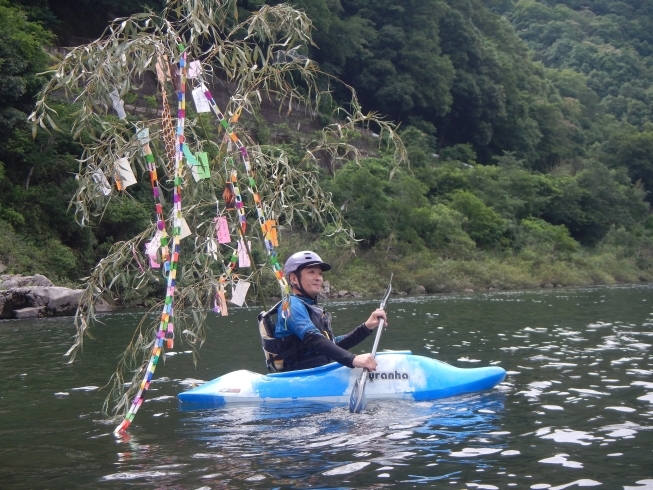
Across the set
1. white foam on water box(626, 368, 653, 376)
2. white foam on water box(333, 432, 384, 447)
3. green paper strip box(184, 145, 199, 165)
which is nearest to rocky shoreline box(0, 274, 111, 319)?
green paper strip box(184, 145, 199, 165)

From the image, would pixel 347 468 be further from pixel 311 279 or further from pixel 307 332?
pixel 311 279

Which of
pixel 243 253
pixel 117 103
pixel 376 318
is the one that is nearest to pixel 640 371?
pixel 376 318

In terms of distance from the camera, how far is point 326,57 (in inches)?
1625

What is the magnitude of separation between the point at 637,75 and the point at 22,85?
74.6 meters

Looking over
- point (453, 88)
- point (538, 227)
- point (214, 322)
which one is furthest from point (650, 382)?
point (453, 88)

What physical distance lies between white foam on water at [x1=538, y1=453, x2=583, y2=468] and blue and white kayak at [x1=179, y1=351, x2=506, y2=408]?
7.46ft

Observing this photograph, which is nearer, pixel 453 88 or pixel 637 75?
pixel 453 88

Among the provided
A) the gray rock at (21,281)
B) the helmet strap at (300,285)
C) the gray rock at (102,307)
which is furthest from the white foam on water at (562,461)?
the gray rock at (102,307)

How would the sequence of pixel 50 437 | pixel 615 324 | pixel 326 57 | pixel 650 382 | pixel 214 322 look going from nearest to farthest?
pixel 50 437, pixel 650 382, pixel 615 324, pixel 214 322, pixel 326 57

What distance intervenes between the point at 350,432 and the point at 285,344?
5.54ft

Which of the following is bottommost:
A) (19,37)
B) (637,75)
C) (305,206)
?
(305,206)

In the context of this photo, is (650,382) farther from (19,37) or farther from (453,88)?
(453,88)

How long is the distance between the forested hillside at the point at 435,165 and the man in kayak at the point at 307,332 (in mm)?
5997

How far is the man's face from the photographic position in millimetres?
7086
